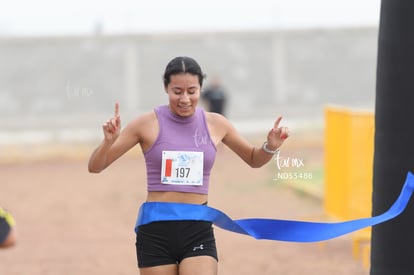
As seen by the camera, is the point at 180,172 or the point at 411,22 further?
the point at 411,22

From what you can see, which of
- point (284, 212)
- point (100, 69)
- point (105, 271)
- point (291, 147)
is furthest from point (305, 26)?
point (105, 271)

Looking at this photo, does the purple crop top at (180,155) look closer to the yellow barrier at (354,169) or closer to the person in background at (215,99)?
the yellow barrier at (354,169)

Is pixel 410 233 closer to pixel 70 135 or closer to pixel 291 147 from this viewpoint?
pixel 291 147

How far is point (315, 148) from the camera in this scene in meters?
24.1

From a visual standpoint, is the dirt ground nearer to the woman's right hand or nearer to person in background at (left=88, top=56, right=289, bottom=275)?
person in background at (left=88, top=56, right=289, bottom=275)

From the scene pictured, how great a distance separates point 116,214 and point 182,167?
31.1ft

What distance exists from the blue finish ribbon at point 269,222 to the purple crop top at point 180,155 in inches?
4.7

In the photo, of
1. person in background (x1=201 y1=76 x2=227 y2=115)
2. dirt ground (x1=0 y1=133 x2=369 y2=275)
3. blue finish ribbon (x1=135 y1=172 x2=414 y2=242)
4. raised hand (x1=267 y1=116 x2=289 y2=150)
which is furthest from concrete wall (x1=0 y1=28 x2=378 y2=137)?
raised hand (x1=267 y1=116 x2=289 y2=150)

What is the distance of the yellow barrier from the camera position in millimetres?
10922

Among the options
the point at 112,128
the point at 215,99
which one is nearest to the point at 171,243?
the point at 112,128

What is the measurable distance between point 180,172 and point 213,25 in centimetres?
2704

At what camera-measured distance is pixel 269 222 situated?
6.28 meters

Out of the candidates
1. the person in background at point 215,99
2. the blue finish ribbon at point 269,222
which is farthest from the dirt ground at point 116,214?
the blue finish ribbon at point 269,222

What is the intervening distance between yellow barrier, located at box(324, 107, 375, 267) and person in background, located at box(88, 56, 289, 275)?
513 centimetres
